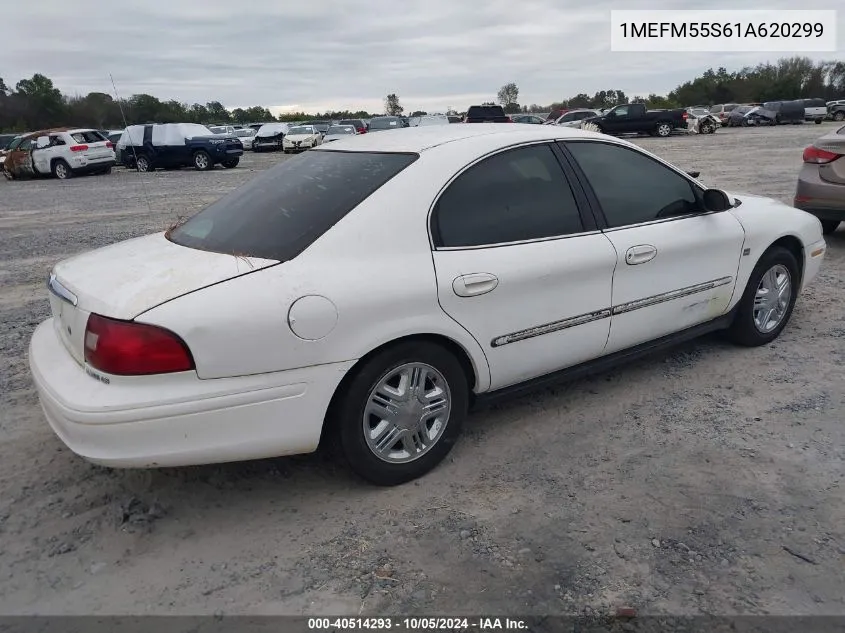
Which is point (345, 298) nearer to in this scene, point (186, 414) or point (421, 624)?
point (186, 414)

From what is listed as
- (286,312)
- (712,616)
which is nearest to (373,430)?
(286,312)

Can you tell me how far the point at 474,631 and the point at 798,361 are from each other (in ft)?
Result: 10.1

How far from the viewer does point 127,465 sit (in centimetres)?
247

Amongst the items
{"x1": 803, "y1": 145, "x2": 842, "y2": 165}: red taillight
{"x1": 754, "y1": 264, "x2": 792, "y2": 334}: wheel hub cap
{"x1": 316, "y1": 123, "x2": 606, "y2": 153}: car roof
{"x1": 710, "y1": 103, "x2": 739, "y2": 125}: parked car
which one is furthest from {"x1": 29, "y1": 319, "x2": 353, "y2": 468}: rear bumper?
{"x1": 710, "y1": 103, "x2": 739, "y2": 125}: parked car

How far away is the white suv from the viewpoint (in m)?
21.7

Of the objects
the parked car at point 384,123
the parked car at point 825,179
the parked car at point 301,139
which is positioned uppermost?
the parked car at point 384,123

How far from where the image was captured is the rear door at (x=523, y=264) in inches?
118

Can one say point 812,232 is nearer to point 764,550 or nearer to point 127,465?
point 764,550

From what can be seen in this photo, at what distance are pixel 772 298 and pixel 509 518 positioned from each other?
9.00ft

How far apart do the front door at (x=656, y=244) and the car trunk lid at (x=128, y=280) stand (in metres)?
1.88

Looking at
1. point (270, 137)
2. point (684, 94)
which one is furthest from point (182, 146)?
point (684, 94)

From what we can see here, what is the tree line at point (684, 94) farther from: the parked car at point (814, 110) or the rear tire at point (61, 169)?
the rear tire at point (61, 169)

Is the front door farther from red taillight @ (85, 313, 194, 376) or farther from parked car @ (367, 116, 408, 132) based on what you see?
parked car @ (367, 116, 408, 132)

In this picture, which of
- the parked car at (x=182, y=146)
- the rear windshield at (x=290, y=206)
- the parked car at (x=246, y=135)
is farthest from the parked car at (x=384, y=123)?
the rear windshield at (x=290, y=206)
